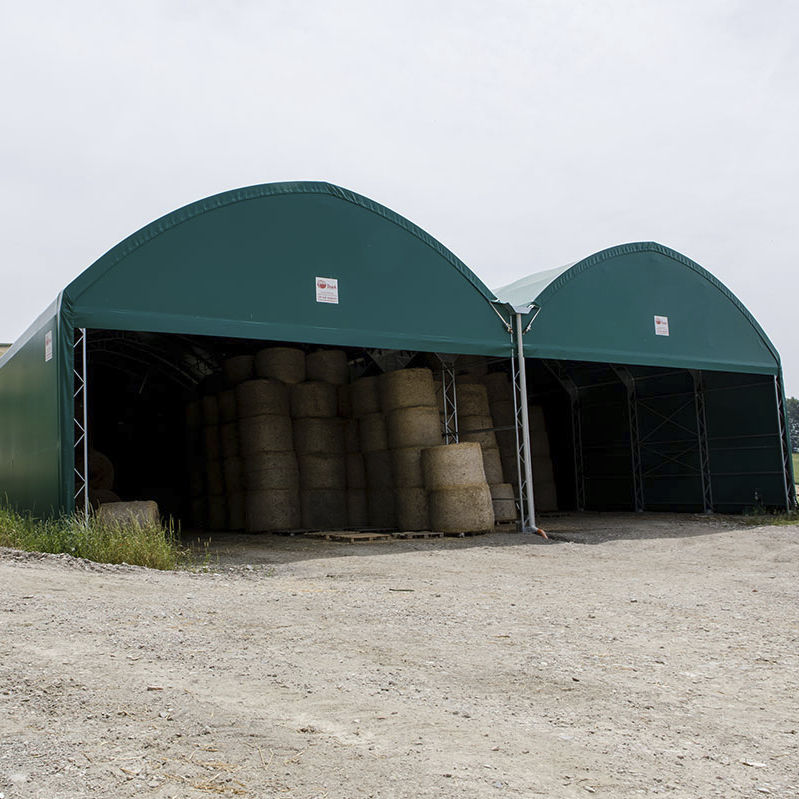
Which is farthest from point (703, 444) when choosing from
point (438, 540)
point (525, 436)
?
point (438, 540)

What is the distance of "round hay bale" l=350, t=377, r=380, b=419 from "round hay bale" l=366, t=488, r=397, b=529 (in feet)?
4.58

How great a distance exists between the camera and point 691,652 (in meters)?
5.55

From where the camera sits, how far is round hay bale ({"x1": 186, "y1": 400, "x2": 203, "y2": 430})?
1748 cm

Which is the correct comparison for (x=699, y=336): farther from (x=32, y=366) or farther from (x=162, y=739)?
(x=162, y=739)

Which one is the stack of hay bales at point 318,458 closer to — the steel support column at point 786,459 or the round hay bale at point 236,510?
the round hay bale at point 236,510

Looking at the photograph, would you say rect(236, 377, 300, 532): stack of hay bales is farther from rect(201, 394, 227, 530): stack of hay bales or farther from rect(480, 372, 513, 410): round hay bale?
rect(480, 372, 513, 410): round hay bale

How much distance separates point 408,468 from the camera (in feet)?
47.0

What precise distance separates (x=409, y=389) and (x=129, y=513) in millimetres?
5400

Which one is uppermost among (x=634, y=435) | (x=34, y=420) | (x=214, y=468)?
(x=34, y=420)

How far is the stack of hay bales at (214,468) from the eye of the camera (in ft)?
54.9

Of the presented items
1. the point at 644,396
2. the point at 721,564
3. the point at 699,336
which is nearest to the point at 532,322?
the point at 699,336

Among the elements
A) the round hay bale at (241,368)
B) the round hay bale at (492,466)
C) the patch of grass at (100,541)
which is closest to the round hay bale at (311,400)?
the round hay bale at (241,368)

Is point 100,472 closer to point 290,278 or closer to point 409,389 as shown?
point 409,389

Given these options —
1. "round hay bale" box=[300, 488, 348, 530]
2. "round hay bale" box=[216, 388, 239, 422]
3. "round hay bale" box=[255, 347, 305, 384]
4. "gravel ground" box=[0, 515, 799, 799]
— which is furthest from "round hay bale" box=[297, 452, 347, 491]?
"gravel ground" box=[0, 515, 799, 799]
